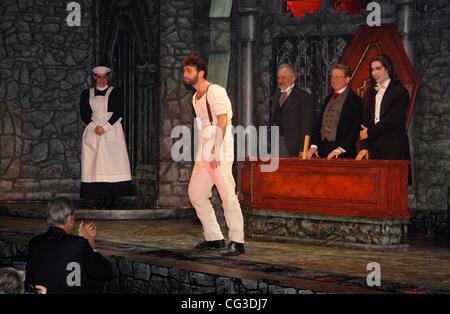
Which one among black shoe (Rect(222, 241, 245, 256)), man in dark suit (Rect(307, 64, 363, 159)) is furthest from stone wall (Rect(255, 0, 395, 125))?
black shoe (Rect(222, 241, 245, 256))

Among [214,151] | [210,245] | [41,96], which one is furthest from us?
[41,96]

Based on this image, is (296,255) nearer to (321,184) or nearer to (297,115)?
(321,184)

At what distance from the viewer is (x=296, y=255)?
364 inches

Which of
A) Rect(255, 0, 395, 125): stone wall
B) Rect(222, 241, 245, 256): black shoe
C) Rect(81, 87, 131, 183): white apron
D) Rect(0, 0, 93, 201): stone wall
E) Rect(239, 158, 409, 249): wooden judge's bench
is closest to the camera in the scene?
Rect(222, 241, 245, 256): black shoe

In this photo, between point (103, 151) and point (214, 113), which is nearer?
point (214, 113)

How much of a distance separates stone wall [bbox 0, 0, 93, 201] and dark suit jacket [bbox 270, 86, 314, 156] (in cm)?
522

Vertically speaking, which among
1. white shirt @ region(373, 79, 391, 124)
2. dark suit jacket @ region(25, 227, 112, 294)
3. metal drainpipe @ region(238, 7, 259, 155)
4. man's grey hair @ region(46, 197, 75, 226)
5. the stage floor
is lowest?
the stage floor

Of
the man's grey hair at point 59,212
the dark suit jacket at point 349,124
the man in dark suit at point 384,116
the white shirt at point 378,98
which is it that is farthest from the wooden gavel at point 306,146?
the man's grey hair at point 59,212

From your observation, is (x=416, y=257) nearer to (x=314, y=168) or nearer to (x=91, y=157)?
(x=314, y=168)

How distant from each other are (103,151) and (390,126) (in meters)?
4.34

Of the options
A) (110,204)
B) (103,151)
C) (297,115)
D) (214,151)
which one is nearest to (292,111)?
(297,115)

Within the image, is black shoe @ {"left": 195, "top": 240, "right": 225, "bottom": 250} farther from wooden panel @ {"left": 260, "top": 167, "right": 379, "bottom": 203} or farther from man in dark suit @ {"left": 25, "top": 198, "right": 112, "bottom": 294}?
man in dark suit @ {"left": 25, "top": 198, "right": 112, "bottom": 294}

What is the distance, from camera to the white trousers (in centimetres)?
914

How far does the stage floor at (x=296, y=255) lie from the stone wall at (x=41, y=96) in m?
2.92
